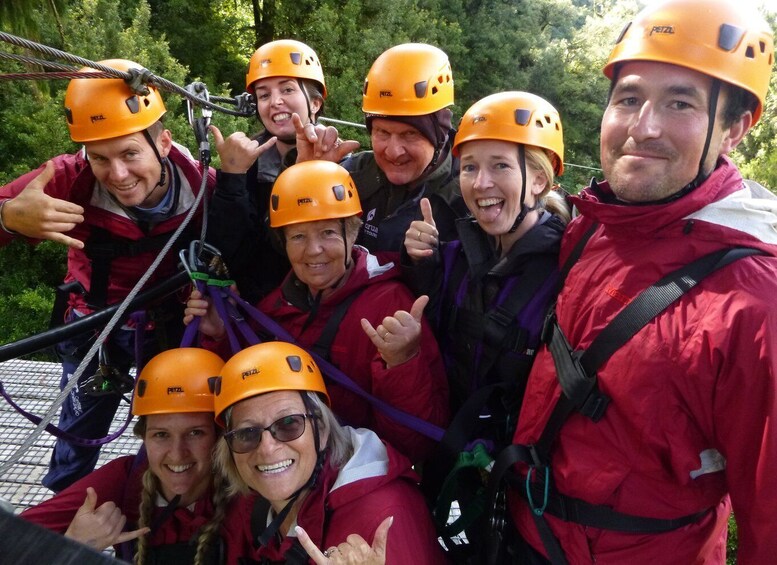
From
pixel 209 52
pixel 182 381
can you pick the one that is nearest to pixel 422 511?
pixel 182 381

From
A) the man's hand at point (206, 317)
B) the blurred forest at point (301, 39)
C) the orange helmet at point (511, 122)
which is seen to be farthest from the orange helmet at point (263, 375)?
the blurred forest at point (301, 39)

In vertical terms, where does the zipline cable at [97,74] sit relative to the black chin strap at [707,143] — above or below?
above

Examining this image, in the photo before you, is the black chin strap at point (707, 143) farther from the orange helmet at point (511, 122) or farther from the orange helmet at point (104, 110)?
the orange helmet at point (104, 110)

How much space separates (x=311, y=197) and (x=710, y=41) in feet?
5.89

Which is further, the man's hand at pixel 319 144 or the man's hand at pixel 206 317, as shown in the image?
the man's hand at pixel 319 144

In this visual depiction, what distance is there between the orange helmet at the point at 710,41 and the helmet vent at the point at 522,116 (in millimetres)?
664

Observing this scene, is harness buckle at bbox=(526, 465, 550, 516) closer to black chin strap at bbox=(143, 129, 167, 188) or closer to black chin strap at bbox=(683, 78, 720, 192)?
black chin strap at bbox=(683, 78, 720, 192)

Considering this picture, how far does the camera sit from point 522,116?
251 cm

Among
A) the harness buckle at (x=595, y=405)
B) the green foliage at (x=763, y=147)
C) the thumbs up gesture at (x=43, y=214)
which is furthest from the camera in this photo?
the green foliage at (x=763, y=147)

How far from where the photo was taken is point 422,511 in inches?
88.8

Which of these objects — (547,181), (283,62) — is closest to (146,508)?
(547,181)

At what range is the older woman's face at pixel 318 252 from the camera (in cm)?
286

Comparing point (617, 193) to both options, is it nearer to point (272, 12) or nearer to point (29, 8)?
point (29, 8)

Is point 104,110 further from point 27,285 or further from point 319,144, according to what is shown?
point 27,285
